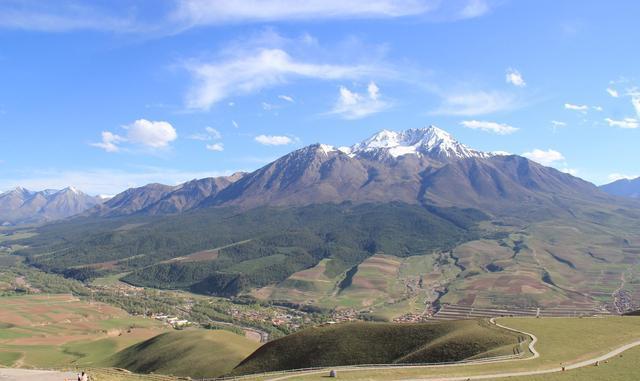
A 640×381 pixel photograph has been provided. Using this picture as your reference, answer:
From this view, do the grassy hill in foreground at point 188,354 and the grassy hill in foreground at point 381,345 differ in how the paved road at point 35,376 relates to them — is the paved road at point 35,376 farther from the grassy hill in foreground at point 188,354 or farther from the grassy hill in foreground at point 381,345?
the grassy hill in foreground at point 188,354

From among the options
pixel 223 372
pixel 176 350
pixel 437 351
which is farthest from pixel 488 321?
pixel 176 350

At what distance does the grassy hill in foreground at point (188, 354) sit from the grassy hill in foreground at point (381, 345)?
68.5ft

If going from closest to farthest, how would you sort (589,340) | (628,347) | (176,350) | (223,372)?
(628,347) < (589,340) < (223,372) < (176,350)

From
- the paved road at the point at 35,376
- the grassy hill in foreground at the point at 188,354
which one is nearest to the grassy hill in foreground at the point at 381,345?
the grassy hill in foreground at the point at 188,354

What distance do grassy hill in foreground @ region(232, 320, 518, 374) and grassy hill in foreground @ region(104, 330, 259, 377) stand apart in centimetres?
2089

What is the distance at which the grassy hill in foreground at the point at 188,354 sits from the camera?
128 m

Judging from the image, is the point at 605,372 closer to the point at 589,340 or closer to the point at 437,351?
the point at 589,340

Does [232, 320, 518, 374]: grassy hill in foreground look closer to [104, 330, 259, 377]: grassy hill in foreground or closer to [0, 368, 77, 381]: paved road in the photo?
[104, 330, 259, 377]: grassy hill in foreground

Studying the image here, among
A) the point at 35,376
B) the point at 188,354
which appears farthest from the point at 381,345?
the point at 188,354

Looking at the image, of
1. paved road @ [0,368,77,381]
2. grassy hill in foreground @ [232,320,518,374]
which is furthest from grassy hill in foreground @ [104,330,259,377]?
paved road @ [0,368,77,381]

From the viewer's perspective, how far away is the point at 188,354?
14062 cm

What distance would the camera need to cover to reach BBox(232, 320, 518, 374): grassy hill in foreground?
269 ft

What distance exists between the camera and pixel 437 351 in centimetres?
8300

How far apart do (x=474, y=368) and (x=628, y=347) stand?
28209 millimetres
